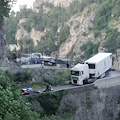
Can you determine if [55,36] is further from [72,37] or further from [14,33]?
[14,33]

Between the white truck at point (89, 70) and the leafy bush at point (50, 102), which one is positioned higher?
the white truck at point (89, 70)

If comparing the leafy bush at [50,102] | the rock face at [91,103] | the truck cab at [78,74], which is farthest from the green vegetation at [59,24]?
the leafy bush at [50,102]

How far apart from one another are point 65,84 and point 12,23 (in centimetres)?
7931

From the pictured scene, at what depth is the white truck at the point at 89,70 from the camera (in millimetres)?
29281

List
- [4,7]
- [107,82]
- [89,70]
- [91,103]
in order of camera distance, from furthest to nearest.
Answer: [4,7] < [89,70] < [107,82] < [91,103]

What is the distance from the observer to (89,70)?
100 ft

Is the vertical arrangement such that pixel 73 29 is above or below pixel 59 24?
below

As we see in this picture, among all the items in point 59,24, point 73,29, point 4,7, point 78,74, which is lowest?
point 78,74

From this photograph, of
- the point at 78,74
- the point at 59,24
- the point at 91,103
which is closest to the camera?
the point at 91,103

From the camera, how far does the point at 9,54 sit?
35344 millimetres

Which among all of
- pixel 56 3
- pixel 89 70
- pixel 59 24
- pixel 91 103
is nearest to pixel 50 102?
pixel 91 103

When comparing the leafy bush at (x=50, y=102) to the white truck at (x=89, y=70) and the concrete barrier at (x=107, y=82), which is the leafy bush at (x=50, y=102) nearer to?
the concrete barrier at (x=107, y=82)

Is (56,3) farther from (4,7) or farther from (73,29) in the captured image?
(4,7)

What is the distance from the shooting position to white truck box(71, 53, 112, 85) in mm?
29281
